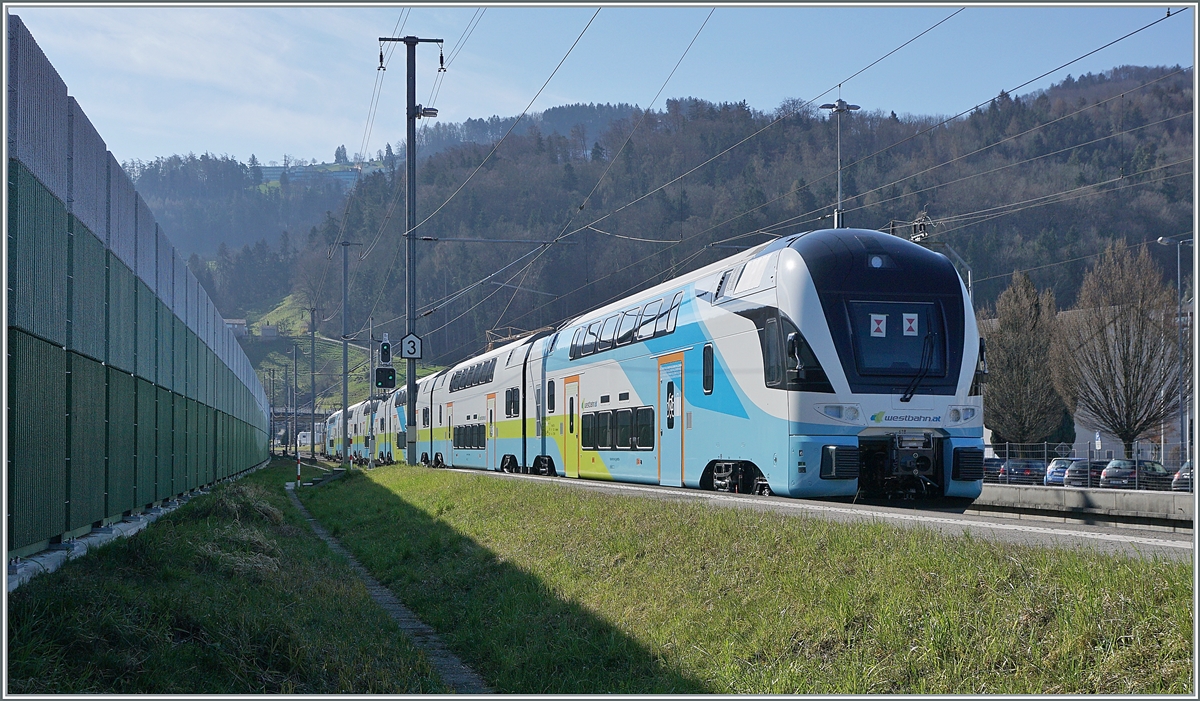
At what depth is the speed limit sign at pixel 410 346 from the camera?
30.8 m

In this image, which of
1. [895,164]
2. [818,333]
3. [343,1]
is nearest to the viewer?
[343,1]

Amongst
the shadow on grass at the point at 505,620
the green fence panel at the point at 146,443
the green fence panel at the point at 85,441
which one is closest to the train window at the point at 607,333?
the shadow on grass at the point at 505,620

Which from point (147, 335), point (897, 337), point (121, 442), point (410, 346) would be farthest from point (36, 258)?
point (410, 346)

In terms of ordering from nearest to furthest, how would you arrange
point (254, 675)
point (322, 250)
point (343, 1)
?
point (254, 675)
point (343, 1)
point (322, 250)

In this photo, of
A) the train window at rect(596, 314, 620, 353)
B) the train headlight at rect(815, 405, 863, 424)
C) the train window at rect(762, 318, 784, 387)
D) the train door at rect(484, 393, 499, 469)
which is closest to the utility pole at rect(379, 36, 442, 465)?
the train door at rect(484, 393, 499, 469)

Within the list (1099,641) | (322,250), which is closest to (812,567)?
(1099,641)

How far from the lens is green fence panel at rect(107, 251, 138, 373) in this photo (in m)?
14.0

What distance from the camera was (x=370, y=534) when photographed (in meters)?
21.1

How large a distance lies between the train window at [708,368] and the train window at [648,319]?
2603 millimetres

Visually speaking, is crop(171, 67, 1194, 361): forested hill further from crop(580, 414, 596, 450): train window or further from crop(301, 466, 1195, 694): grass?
crop(301, 466, 1195, 694): grass

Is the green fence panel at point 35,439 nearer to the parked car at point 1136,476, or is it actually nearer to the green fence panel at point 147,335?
the green fence panel at point 147,335

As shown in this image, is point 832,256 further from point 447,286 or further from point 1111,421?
point 447,286

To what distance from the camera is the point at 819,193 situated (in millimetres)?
87312

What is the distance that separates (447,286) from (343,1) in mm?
110776
